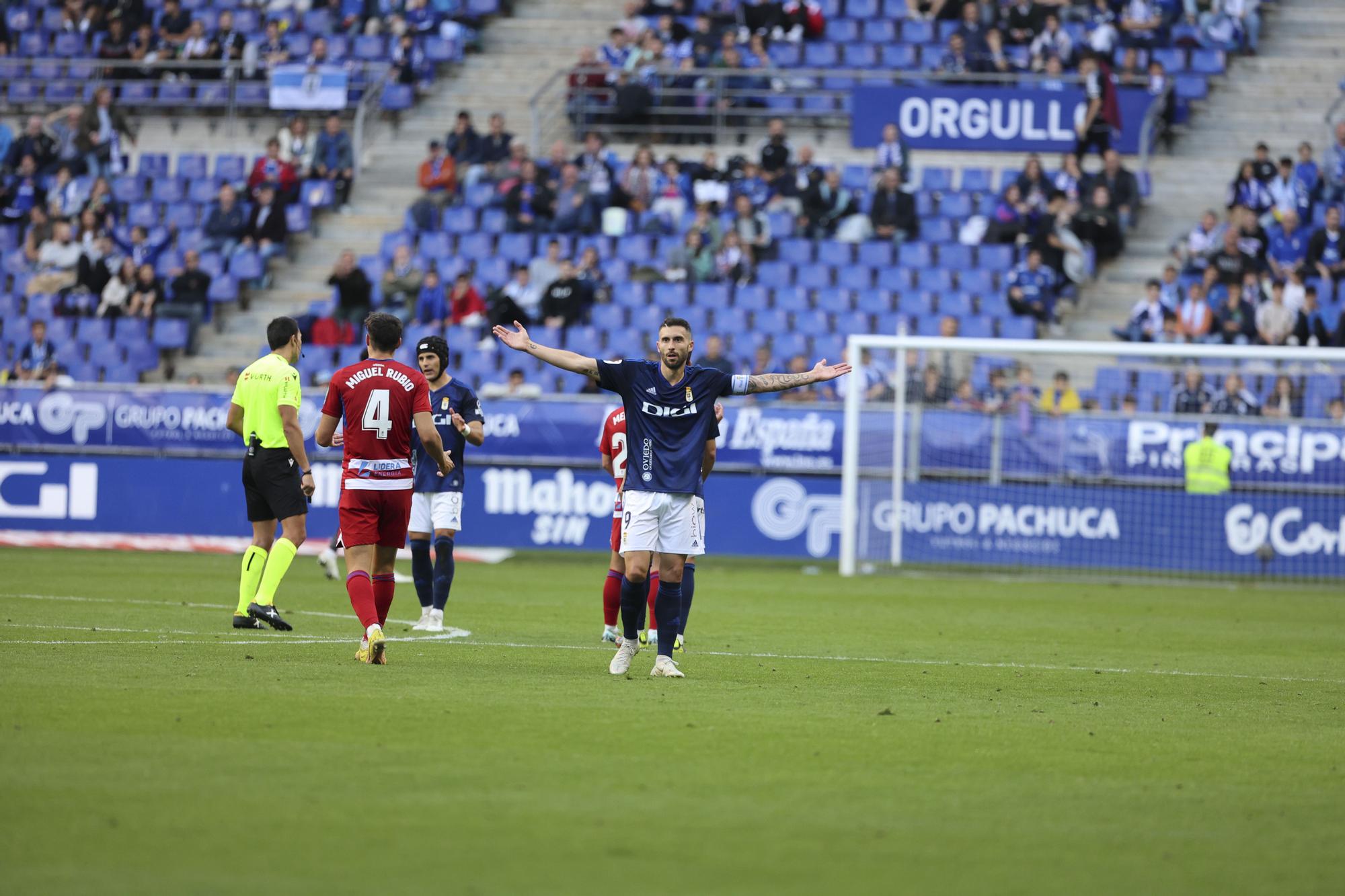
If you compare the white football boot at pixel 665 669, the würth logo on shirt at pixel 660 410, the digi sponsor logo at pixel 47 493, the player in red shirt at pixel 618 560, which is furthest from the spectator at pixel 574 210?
the white football boot at pixel 665 669

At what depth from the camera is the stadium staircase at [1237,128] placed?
2759cm

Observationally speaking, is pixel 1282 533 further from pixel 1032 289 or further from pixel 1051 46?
pixel 1051 46

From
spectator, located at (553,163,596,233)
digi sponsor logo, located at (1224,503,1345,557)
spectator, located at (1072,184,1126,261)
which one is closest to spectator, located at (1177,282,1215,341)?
spectator, located at (1072,184,1126,261)

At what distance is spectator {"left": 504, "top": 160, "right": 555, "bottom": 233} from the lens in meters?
28.2

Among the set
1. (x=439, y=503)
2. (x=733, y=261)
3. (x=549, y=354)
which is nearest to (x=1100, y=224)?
(x=733, y=261)

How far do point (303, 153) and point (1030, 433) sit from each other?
14.6 meters

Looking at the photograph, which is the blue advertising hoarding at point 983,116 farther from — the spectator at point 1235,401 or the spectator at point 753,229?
the spectator at point 1235,401

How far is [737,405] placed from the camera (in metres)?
22.9

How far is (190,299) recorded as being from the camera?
28203 millimetres

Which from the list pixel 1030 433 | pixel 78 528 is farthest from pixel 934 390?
pixel 78 528

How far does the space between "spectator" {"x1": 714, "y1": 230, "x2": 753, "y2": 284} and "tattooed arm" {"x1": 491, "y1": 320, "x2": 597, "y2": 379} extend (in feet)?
53.9

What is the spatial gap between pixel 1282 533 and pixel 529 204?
41.6 feet

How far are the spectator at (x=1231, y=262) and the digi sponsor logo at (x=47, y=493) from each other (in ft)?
52.2

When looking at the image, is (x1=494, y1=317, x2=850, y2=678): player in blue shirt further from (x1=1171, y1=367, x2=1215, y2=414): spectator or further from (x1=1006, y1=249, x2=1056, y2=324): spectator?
(x1=1006, y1=249, x2=1056, y2=324): spectator
